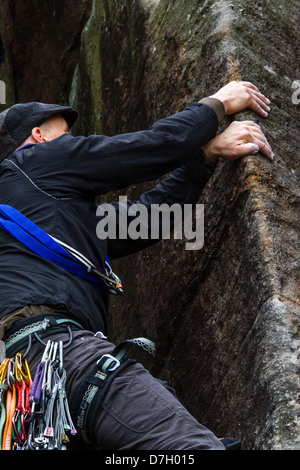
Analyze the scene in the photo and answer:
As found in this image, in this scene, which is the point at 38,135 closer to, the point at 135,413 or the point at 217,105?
the point at 217,105

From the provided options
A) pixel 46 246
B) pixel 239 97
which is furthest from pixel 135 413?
pixel 239 97

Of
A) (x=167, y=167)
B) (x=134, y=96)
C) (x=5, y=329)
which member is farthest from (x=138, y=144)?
(x=134, y=96)

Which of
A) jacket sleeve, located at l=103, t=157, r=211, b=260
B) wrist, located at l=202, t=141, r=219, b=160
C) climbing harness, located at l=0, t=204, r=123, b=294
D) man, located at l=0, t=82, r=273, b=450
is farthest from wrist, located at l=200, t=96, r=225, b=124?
climbing harness, located at l=0, t=204, r=123, b=294

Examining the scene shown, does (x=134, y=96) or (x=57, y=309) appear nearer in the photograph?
(x=57, y=309)

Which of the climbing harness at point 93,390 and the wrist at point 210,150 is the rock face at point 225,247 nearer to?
the wrist at point 210,150

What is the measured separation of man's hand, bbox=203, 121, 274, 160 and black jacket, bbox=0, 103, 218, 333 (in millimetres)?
131

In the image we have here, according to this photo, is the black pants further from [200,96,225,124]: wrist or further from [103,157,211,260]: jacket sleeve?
[200,96,225,124]: wrist

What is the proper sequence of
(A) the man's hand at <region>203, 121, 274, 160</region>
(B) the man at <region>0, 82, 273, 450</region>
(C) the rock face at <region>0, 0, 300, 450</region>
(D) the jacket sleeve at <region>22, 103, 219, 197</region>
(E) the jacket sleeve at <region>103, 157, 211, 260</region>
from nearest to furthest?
1. (B) the man at <region>0, 82, 273, 450</region>
2. (C) the rock face at <region>0, 0, 300, 450</region>
3. (D) the jacket sleeve at <region>22, 103, 219, 197</region>
4. (A) the man's hand at <region>203, 121, 274, 160</region>
5. (E) the jacket sleeve at <region>103, 157, 211, 260</region>

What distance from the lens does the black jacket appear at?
3.76 meters

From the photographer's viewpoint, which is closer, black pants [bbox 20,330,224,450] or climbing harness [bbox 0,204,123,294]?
black pants [bbox 20,330,224,450]

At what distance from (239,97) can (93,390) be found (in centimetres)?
197
